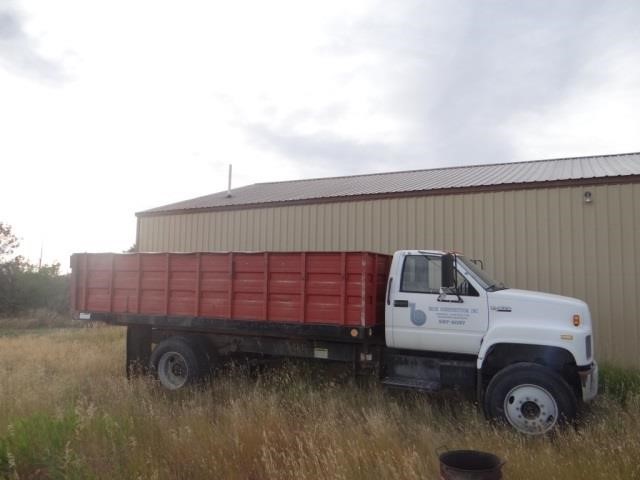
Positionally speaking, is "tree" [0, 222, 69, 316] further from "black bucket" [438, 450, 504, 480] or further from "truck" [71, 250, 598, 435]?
"black bucket" [438, 450, 504, 480]

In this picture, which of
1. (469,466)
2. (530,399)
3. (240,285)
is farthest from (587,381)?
(240,285)

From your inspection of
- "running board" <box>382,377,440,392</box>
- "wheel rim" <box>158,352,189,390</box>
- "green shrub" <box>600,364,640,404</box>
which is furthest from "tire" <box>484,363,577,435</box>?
"wheel rim" <box>158,352,189,390</box>

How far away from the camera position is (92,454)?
5172 millimetres

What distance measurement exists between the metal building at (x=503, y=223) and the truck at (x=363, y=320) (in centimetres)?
330

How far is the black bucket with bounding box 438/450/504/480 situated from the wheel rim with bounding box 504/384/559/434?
2.01 meters

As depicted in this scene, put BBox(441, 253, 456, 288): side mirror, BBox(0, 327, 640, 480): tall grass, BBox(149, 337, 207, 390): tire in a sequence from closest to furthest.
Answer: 1. BBox(0, 327, 640, 480): tall grass
2. BBox(441, 253, 456, 288): side mirror
3. BBox(149, 337, 207, 390): tire

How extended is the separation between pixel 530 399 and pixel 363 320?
219 centimetres

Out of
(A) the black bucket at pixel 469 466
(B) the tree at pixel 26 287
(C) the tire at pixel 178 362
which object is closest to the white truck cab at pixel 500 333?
(A) the black bucket at pixel 469 466

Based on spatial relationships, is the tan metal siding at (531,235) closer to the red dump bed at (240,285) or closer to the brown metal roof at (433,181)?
the brown metal roof at (433,181)

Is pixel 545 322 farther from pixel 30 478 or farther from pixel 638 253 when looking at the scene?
pixel 30 478

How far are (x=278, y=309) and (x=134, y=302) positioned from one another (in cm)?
269

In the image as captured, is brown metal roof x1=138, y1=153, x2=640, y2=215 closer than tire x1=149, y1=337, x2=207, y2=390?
No

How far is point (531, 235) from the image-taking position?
407 inches

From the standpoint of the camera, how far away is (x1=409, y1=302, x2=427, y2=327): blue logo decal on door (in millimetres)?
7035
